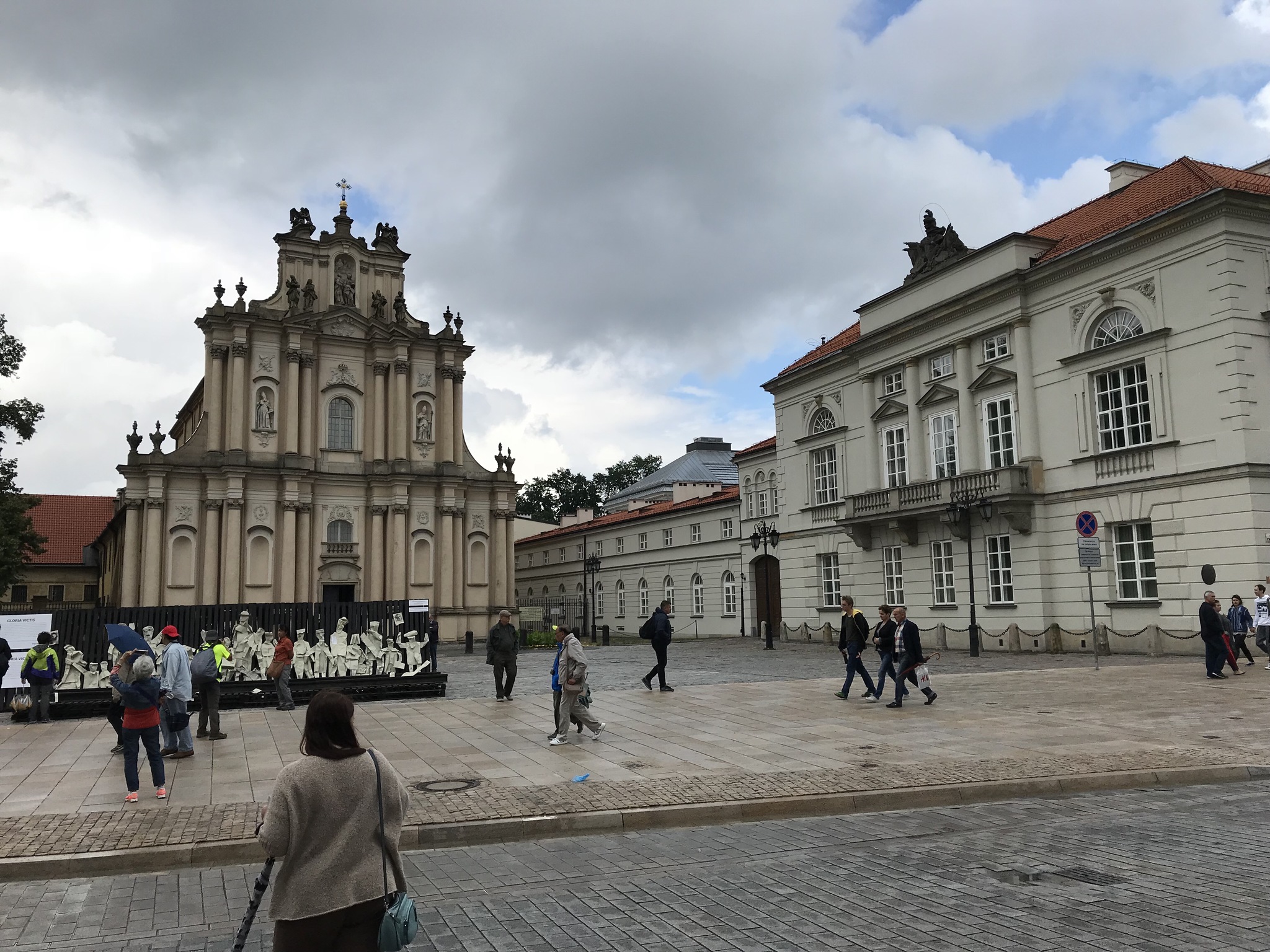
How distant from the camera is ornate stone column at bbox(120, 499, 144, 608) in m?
45.0

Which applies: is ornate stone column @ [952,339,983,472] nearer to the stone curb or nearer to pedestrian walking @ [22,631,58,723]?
the stone curb

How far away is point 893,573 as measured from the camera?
119ft

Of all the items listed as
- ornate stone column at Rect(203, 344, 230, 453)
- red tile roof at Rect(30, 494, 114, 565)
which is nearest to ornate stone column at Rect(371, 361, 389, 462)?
ornate stone column at Rect(203, 344, 230, 453)

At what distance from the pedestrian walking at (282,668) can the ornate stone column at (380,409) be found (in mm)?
33311

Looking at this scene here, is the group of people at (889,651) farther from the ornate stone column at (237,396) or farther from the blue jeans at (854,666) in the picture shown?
the ornate stone column at (237,396)

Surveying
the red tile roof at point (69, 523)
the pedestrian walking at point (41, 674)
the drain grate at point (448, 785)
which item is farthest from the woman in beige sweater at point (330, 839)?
the red tile roof at point (69, 523)

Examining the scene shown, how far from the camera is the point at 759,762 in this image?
1141cm

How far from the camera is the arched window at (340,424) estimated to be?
50.9 m

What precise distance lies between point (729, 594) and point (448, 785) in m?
42.5

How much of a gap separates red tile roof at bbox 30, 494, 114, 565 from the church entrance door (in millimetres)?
32828

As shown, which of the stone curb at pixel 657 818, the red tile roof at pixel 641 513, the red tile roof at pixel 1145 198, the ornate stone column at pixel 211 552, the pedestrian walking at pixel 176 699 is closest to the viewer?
the stone curb at pixel 657 818

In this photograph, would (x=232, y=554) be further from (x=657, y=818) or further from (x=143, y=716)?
(x=657, y=818)

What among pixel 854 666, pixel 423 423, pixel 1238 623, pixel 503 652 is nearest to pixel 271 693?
pixel 503 652

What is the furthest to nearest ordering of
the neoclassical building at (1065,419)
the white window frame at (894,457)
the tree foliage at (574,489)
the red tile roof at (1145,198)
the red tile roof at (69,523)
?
1. the tree foliage at (574,489)
2. the red tile roof at (69,523)
3. the white window frame at (894,457)
4. the red tile roof at (1145,198)
5. the neoclassical building at (1065,419)
